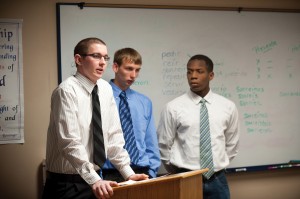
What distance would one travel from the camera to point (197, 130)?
3129mm

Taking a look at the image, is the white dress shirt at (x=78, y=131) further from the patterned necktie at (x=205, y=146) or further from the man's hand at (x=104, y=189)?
the patterned necktie at (x=205, y=146)

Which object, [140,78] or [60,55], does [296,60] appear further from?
[60,55]

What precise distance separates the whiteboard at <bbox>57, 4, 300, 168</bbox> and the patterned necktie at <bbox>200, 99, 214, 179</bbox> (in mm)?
433

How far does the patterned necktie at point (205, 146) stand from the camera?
306 centimetres

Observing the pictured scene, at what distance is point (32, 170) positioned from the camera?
3201 millimetres

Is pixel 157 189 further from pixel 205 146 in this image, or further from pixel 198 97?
pixel 198 97

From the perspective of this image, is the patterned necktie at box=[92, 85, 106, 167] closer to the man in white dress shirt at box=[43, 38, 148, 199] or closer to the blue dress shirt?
the man in white dress shirt at box=[43, 38, 148, 199]

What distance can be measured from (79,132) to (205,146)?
1362 millimetres

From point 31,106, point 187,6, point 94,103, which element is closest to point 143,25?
point 187,6

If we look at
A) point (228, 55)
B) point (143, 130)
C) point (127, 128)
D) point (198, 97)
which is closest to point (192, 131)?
point (198, 97)

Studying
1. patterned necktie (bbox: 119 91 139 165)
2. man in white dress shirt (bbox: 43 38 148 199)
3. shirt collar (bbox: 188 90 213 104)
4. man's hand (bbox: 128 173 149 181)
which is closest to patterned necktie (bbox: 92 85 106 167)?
man in white dress shirt (bbox: 43 38 148 199)

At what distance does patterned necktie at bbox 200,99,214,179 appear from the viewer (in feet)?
10.0

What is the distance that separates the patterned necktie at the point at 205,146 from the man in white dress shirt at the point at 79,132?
39.7 inches

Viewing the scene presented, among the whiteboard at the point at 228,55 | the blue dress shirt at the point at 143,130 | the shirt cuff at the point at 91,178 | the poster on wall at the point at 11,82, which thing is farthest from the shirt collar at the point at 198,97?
the shirt cuff at the point at 91,178
